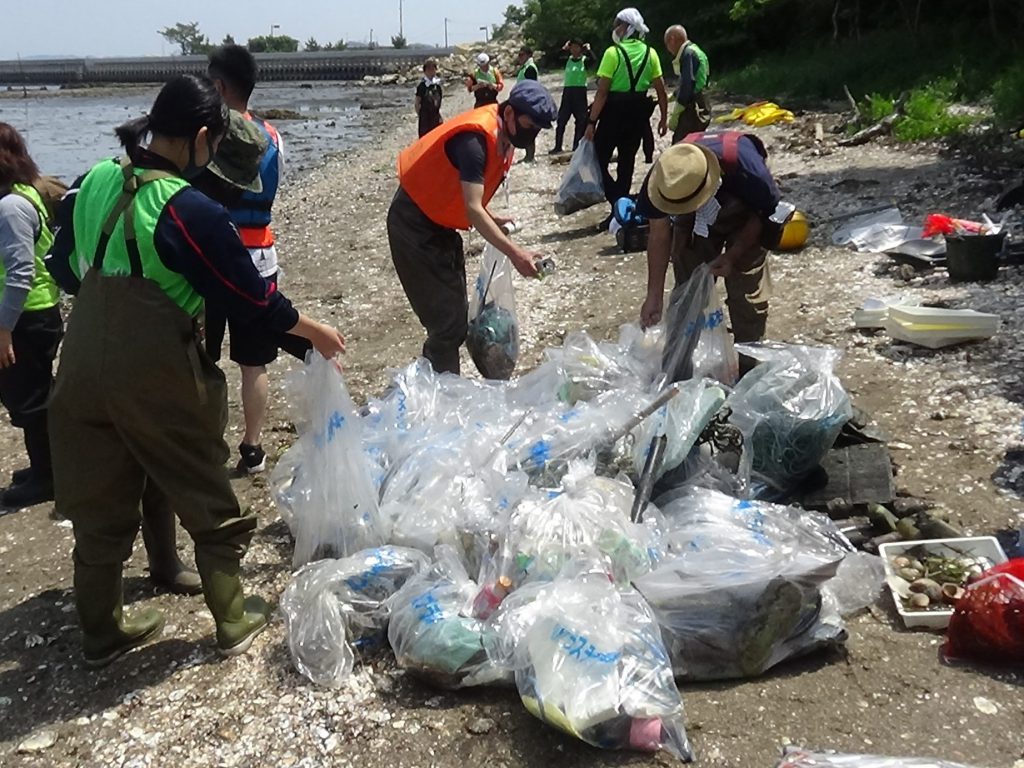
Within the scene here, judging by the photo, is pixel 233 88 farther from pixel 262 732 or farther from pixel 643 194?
pixel 262 732

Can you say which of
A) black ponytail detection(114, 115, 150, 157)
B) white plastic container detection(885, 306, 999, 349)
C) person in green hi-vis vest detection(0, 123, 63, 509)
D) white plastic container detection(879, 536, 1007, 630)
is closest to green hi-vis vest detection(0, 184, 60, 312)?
person in green hi-vis vest detection(0, 123, 63, 509)

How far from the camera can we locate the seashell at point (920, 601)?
9.78ft

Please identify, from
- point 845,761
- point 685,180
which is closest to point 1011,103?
point 685,180

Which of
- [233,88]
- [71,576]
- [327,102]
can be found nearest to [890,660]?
[71,576]

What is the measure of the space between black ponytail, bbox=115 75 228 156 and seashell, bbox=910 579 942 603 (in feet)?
8.39

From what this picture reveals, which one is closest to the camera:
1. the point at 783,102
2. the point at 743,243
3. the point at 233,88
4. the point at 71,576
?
the point at 71,576

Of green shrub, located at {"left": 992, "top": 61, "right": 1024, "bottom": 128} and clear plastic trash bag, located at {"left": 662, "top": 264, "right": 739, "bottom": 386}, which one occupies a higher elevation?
green shrub, located at {"left": 992, "top": 61, "right": 1024, "bottom": 128}

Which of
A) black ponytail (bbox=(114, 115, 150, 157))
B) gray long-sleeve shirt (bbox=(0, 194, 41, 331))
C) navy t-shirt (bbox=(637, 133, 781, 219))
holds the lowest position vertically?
gray long-sleeve shirt (bbox=(0, 194, 41, 331))

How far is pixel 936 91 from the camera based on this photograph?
1283 centimetres

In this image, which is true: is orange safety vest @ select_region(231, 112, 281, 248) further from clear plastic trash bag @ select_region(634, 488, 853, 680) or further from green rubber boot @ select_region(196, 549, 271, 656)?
clear plastic trash bag @ select_region(634, 488, 853, 680)

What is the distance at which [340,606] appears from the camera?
9.77ft

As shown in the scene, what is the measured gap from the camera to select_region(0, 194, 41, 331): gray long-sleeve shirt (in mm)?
Answer: 3633

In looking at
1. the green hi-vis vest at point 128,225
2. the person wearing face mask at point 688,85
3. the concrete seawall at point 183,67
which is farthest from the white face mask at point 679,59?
the concrete seawall at point 183,67

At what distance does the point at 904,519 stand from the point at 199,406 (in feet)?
7.96
